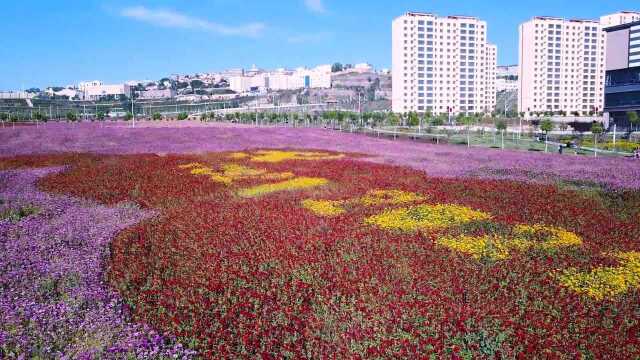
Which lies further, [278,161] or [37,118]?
[37,118]

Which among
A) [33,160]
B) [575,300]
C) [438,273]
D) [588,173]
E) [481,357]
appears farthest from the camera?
[33,160]

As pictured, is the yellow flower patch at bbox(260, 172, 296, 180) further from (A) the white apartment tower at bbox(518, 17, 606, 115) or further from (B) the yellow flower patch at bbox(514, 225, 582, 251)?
(A) the white apartment tower at bbox(518, 17, 606, 115)

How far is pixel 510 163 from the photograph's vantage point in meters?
23.3

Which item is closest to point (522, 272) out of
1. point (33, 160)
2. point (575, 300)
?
point (575, 300)

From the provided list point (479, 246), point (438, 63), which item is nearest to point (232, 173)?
point (479, 246)

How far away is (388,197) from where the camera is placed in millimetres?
15047

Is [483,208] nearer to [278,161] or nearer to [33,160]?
[278,161]

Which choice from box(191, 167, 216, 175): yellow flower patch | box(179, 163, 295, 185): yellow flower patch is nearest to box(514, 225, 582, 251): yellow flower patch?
box(179, 163, 295, 185): yellow flower patch

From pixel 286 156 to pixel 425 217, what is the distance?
15241 millimetres

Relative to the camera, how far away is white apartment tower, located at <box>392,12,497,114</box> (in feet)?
452

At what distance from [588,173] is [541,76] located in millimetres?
136131

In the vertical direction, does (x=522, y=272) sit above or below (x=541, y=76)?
below

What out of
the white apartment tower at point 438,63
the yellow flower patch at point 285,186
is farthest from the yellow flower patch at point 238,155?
the white apartment tower at point 438,63

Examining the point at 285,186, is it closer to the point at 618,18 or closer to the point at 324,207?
the point at 324,207
